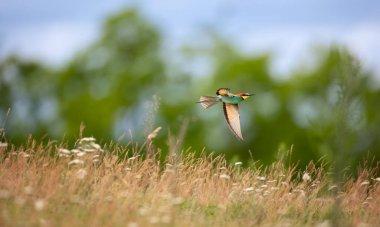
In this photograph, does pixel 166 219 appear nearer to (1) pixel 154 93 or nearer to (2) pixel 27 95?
(1) pixel 154 93

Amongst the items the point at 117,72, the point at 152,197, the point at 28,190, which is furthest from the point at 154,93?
the point at 28,190

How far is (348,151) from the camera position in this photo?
9.26 metres

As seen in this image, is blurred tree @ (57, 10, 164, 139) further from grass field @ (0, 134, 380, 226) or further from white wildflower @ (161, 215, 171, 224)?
white wildflower @ (161, 215, 171, 224)

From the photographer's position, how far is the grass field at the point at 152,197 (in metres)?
8.67

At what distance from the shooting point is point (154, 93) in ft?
119

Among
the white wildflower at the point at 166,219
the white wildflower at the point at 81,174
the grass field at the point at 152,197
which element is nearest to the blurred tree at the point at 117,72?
the grass field at the point at 152,197

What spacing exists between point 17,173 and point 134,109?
27.4 meters

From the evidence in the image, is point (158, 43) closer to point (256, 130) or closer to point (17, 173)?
point (256, 130)

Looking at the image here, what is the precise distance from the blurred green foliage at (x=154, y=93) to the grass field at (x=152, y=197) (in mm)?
19571

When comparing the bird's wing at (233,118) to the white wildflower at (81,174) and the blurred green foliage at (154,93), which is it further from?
the blurred green foliage at (154,93)

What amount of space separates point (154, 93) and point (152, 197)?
2640 centimetres

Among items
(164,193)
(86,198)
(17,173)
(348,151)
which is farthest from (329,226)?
(17,173)

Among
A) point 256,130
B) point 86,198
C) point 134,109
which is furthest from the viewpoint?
point 134,109

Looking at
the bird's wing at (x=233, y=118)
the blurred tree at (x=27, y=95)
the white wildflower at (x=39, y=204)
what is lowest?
the blurred tree at (x=27, y=95)
